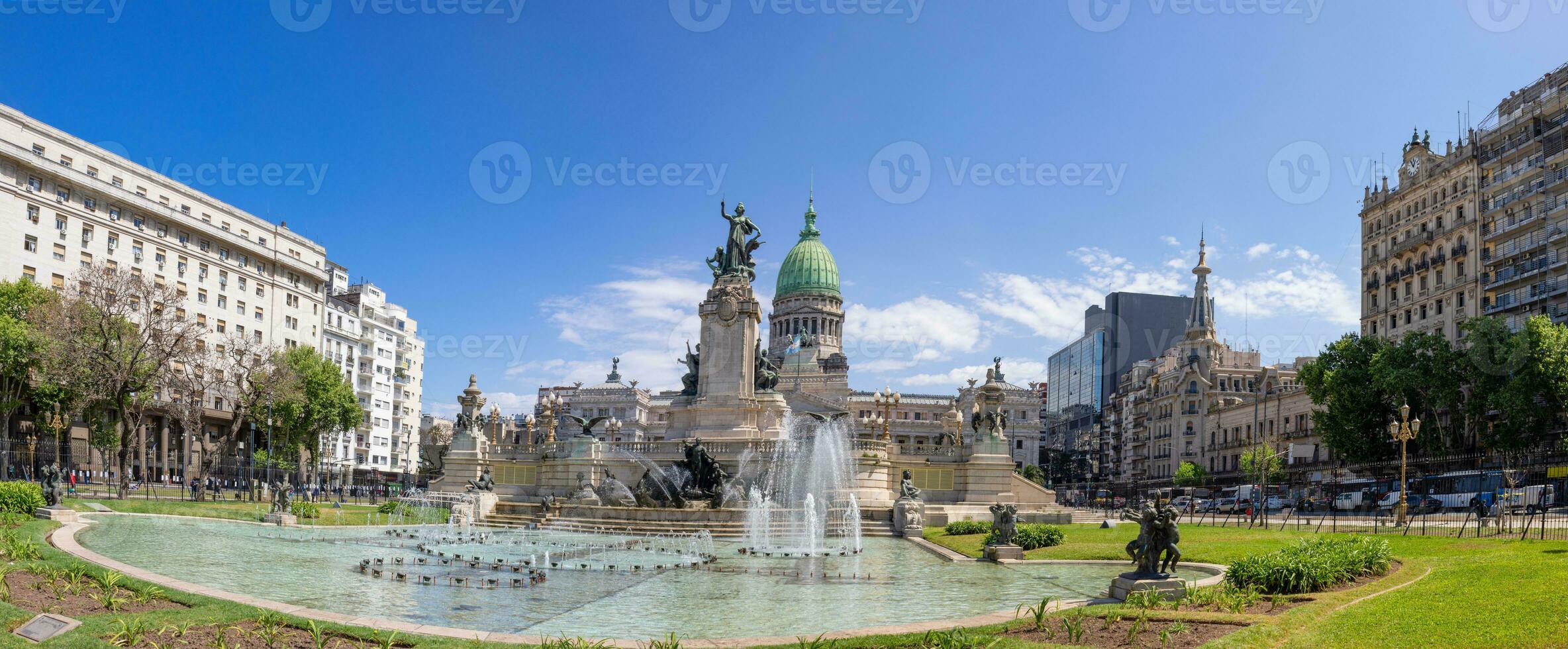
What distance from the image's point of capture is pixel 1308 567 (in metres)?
16.2

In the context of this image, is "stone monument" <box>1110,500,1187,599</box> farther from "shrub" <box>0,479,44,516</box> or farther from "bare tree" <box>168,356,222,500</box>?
"bare tree" <box>168,356,222,500</box>

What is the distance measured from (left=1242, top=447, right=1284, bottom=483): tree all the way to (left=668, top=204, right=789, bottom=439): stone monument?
38.1 m

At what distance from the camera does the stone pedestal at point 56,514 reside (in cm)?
2750

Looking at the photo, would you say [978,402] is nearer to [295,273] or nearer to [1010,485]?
[1010,485]

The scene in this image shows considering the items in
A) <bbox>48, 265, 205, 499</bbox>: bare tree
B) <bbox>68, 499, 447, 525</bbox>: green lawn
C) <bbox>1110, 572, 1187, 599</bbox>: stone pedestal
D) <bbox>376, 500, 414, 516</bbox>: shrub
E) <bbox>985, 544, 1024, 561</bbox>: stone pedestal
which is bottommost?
<bbox>376, 500, 414, 516</bbox>: shrub

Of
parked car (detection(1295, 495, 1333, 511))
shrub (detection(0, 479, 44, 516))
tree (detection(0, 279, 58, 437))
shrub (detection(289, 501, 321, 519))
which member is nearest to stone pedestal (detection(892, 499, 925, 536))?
shrub (detection(289, 501, 321, 519))

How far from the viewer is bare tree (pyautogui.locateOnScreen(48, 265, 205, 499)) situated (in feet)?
147

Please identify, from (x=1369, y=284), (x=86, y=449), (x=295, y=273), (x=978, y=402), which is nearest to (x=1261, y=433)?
(x=1369, y=284)

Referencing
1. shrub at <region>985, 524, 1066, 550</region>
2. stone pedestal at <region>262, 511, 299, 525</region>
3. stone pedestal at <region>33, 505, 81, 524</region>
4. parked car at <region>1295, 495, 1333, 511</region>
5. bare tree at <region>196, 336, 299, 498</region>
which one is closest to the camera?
stone pedestal at <region>33, 505, 81, 524</region>

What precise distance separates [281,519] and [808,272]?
4793 inches

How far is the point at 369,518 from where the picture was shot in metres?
40.5

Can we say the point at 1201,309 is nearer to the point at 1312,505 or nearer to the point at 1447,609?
the point at 1312,505

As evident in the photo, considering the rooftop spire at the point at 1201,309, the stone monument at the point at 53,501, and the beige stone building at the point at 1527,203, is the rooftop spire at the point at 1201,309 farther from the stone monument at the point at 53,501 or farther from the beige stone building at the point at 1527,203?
→ the stone monument at the point at 53,501

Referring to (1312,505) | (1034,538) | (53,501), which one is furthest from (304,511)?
(1312,505)
